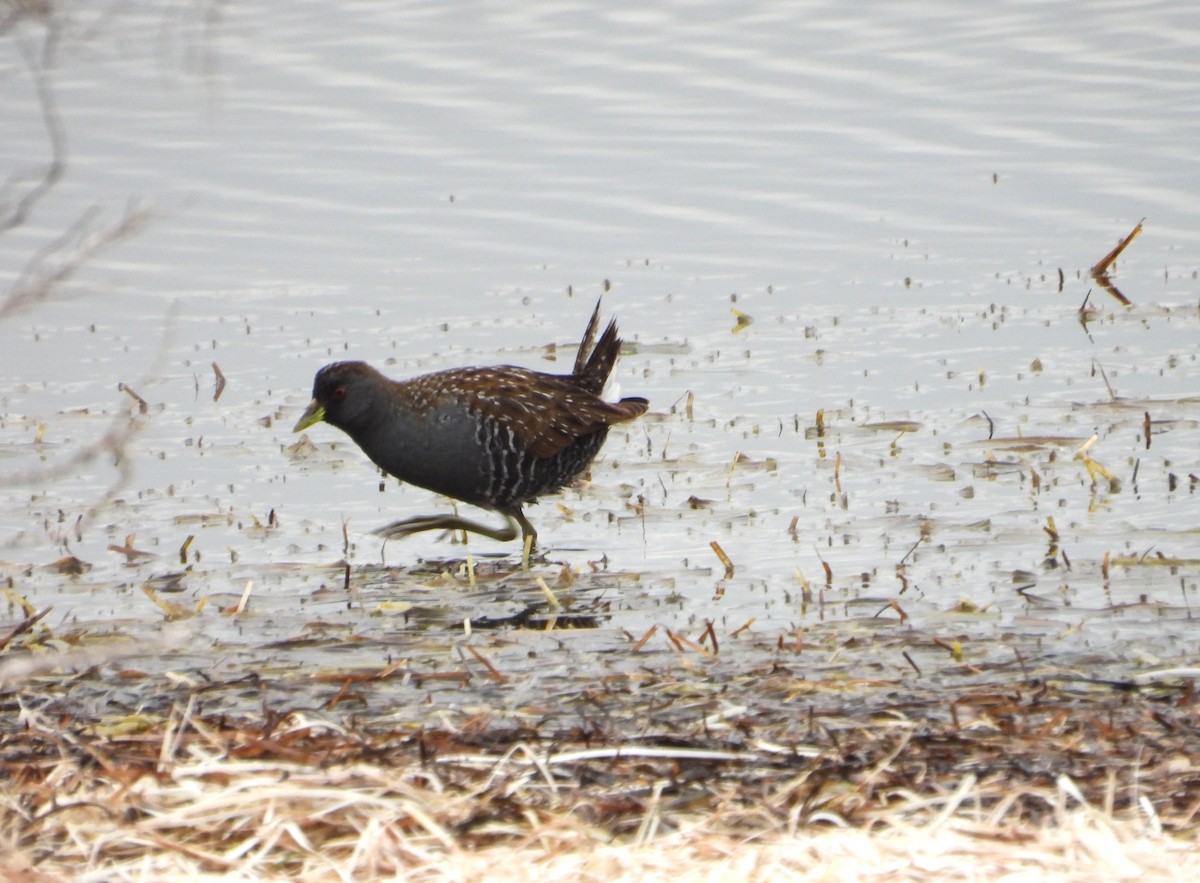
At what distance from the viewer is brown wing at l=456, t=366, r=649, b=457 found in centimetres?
874

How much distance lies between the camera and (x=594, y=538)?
870 centimetres

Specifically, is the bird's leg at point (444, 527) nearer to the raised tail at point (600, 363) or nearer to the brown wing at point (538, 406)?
the brown wing at point (538, 406)

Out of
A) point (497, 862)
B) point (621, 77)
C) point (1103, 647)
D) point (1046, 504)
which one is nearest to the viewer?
point (497, 862)

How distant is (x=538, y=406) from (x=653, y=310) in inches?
136

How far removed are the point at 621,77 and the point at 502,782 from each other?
13.0 m

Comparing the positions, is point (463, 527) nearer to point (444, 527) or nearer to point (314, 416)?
point (444, 527)

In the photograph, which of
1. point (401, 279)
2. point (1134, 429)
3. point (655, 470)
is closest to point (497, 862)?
point (655, 470)

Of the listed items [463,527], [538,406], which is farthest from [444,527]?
[538,406]

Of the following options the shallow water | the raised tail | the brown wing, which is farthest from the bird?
the raised tail

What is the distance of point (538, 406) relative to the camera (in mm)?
8883

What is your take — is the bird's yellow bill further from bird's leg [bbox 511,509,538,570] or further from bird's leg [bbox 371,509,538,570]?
bird's leg [bbox 511,509,538,570]

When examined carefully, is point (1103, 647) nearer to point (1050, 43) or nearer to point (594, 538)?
point (594, 538)

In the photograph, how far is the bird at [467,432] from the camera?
8703 mm

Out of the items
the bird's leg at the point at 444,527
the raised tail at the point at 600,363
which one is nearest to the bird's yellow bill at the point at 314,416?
the bird's leg at the point at 444,527
